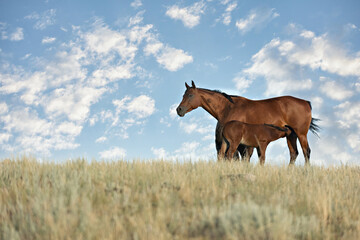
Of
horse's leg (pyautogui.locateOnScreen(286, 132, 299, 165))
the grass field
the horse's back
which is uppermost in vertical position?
the horse's back

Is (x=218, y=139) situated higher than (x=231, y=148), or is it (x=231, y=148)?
(x=218, y=139)

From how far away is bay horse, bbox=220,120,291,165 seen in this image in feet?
35.3

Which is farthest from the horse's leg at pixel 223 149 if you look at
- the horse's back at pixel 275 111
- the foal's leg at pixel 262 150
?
the foal's leg at pixel 262 150

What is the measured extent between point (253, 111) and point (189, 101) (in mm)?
2392

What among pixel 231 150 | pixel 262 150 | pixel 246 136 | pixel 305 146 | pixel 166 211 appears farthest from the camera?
pixel 305 146

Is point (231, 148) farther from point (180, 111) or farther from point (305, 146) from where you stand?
point (305, 146)

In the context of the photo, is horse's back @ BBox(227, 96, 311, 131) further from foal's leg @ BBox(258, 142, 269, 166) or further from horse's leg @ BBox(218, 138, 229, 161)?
horse's leg @ BBox(218, 138, 229, 161)

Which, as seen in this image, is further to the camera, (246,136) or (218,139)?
(218,139)

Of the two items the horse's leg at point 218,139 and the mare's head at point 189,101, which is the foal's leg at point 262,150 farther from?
the mare's head at point 189,101

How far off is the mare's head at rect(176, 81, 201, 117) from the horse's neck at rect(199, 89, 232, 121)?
20 cm

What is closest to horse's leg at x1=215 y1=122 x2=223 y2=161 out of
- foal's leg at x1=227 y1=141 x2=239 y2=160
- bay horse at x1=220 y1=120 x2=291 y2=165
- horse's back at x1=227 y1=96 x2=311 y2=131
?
bay horse at x1=220 y1=120 x2=291 y2=165

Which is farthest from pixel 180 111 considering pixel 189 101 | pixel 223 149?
pixel 223 149

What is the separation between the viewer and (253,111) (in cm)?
1199

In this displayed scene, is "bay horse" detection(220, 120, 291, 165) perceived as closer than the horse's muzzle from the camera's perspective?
Yes
